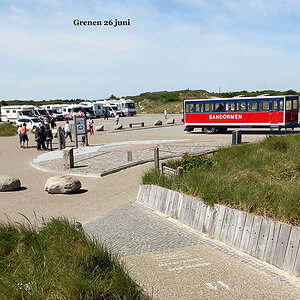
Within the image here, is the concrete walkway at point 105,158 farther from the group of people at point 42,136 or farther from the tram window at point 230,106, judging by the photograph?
the tram window at point 230,106

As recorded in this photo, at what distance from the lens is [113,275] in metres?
5.12

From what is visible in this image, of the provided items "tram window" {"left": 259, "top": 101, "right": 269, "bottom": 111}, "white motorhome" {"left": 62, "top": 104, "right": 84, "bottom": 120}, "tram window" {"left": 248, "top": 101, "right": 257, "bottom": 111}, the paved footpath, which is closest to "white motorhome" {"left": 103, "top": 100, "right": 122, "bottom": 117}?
"white motorhome" {"left": 62, "top": 104, "right": 84, "bottom": 120}

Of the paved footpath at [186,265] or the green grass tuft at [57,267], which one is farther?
the paved footpath at [186,265]

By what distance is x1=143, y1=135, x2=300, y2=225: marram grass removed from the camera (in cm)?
754

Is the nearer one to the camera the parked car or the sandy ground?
the sandy ground

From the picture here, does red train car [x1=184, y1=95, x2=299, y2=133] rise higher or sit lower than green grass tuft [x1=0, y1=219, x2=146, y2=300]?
higher

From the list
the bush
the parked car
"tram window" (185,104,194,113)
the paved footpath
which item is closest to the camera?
the paved footpath

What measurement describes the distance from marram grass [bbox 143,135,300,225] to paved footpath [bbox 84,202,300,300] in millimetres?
975

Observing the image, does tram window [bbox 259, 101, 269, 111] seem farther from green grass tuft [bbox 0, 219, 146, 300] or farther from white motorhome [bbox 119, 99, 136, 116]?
white motorhome [bbox 119, 99, 136, 116]

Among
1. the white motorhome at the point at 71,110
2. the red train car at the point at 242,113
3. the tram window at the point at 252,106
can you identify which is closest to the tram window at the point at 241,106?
the red train car at the point at 242,113

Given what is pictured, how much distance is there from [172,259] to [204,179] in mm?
3180

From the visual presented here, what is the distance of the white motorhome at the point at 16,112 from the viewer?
2055 inches

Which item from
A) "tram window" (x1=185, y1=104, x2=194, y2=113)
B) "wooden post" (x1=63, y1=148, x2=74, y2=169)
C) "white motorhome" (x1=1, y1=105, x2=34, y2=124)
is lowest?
"wooden post" (x1=63, y1=148, x2=74, y2=169)

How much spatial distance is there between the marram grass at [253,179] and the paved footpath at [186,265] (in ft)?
3.20
